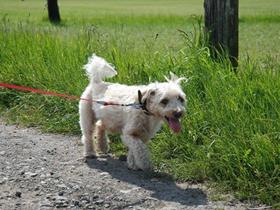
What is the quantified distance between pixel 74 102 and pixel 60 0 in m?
47.7

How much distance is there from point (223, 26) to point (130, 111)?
2.05 meters

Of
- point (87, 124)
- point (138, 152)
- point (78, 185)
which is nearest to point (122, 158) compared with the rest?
point (87, 124)

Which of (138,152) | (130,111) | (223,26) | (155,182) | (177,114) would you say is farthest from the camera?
(223,26)

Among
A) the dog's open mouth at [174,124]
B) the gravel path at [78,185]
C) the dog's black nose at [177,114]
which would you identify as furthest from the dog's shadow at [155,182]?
the dog's black nose at [177,114]

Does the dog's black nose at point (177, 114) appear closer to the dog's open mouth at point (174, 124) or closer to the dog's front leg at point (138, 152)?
the dog's open mouth at point (174, 124)

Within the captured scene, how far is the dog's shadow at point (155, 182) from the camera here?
4992mm

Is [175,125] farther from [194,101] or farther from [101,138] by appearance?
[101,138]

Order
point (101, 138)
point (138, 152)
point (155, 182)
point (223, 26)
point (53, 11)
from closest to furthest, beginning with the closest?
point (155, 182)
point (138, 152)
point (101, 138)
point (223, 26)
point (53, 11)

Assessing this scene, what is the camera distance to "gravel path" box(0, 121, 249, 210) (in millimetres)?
4871

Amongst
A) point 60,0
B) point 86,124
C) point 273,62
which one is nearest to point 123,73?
point 86,124

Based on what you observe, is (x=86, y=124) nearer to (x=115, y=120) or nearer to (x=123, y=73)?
(x=115, y=120)

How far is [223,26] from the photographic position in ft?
23.5

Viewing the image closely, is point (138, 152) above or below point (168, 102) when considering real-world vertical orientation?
below

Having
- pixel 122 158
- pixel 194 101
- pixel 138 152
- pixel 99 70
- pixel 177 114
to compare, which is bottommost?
pixel 122 158
